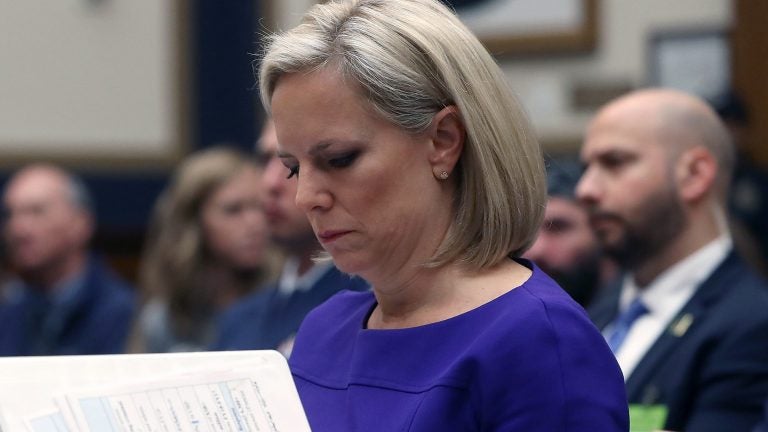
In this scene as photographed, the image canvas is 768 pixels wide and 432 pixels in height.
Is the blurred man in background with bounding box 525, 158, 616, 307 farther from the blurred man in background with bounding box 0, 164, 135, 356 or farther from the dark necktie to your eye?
the blurred man in background with bounding box 0, 164, 135, 356

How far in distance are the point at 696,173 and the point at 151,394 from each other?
1965mm

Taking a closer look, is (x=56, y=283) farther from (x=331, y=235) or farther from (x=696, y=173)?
(x=331, y=235)

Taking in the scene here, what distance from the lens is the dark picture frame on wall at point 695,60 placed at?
17.3ft

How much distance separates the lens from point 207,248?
4.57 metres

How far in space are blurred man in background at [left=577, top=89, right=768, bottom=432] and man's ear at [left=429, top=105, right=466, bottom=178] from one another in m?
1.14

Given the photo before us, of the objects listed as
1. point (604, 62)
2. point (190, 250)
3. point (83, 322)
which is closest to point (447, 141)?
point (190, 250)

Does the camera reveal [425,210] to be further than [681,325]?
No

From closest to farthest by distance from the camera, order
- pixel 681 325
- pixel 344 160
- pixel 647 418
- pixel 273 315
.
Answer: pixel 344 160 → pixel 647 418 → pixel 681 325 → pixel 273 315

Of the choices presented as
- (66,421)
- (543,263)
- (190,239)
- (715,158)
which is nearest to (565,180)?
(543,263)

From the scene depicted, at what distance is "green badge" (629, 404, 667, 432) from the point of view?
2.47 m

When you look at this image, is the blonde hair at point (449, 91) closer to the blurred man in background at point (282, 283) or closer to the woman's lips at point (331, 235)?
the woman's lips at point (331, 235)

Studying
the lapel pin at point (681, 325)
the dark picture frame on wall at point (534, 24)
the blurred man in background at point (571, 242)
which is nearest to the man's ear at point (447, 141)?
the lapel pin at point (681, 325)

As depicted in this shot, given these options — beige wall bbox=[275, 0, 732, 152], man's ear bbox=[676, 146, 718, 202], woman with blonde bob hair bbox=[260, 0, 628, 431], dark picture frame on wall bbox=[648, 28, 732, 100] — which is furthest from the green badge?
beige wall bbox=[275, 0, 732, 152]

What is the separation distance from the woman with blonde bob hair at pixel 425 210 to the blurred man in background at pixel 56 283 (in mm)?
3030
